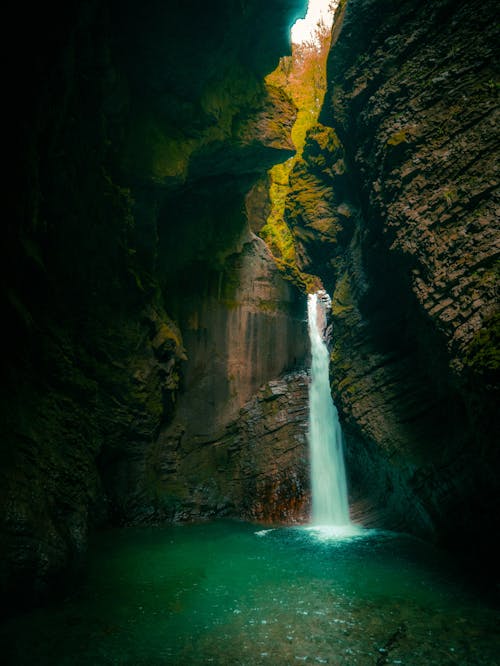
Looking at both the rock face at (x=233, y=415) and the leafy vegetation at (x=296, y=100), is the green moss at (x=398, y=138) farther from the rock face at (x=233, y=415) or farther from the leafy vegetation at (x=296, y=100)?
the leafy vegetation at (x=296, y=100)

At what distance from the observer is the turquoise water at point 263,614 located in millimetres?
4281

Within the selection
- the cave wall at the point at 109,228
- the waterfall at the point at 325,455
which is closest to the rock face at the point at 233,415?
the cave wall at the point at 109,228

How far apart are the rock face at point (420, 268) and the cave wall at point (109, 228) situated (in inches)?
121

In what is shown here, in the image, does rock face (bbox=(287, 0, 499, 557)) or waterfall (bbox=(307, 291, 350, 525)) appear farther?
waterfall (bbox=(307, 291, 350, 525))

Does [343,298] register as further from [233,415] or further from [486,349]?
[486,349]

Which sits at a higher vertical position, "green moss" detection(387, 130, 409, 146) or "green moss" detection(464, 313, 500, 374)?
"green moss" detection(387, 130, 409, 146)

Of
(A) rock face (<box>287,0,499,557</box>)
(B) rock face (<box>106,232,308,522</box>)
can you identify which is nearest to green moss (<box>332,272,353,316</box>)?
(A) rock face (<box>287,0,499,557</box>)

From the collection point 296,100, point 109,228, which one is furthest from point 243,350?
point 296,100

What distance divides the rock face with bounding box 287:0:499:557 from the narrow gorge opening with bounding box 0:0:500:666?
0.22ft

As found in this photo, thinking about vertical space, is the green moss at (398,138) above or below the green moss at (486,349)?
above

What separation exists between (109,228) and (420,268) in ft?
23.1

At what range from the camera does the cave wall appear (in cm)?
584

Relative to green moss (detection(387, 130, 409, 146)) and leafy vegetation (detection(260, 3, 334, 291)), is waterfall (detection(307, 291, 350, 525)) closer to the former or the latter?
leafy vegetation (detection(260, 3, 334, 291))

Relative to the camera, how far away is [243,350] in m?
14.9
